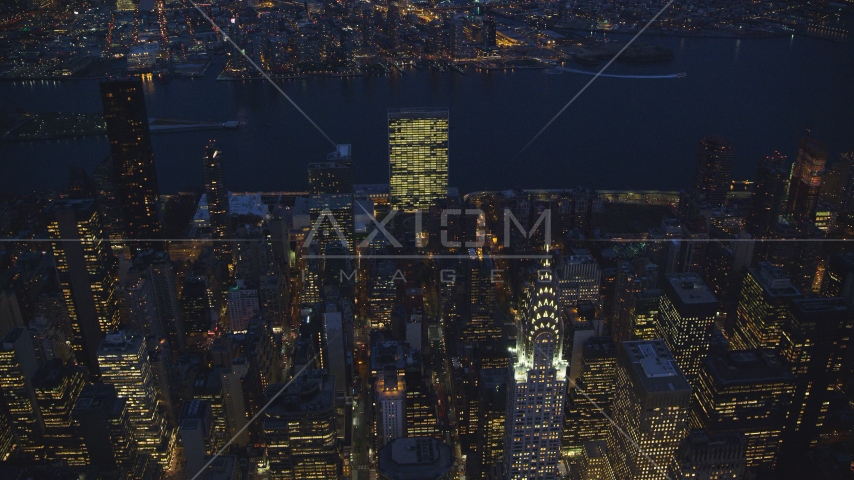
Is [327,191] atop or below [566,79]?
below

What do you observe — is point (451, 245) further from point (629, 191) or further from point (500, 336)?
point (629, 191)

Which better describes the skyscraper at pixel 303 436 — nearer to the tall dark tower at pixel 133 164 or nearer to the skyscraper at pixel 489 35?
the tall dark tower at pixel 133 164

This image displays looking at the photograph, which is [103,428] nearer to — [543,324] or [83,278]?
[83,278]

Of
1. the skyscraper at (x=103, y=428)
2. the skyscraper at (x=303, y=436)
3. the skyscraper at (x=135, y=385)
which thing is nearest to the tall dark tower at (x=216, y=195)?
the skyscraper at (x=135, y=385)

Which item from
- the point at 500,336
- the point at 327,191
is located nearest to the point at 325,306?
the point at 500,336

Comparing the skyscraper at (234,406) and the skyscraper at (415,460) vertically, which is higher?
the skyscraper at (415,460)

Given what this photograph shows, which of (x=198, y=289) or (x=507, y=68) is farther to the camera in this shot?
(x=507, y=68)
